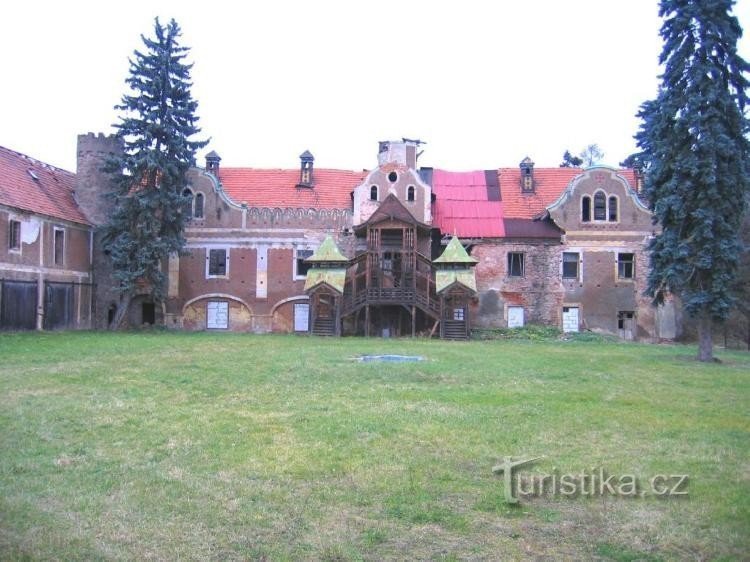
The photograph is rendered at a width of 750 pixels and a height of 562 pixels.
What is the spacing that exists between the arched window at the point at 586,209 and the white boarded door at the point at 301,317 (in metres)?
16.5

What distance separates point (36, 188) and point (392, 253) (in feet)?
61.0

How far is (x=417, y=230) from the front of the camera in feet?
119

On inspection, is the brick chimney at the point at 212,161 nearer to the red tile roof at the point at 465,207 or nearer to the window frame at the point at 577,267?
the red tile roof at the point at 465,207

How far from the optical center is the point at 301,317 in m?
37.1

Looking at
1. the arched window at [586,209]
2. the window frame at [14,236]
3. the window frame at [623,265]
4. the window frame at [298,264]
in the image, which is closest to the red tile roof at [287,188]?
the window frame at [298,264]

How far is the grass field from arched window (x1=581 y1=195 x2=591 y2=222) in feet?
73.7

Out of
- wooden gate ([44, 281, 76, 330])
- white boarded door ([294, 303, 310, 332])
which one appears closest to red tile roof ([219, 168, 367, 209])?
white boarded door ([294, 303, 310, 332])

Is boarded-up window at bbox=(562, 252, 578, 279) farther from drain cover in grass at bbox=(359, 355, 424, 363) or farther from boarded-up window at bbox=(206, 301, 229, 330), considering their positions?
boarded-up window at bbox=(206, 301, 229, 330)

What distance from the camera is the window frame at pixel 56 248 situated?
107 ft

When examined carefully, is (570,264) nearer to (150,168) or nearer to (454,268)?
(454,268)

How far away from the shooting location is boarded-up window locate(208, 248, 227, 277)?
37281 mm

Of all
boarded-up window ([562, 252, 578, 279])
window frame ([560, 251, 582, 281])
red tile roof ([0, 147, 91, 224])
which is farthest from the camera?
boarded-up window ([562, 252, 578, 279])

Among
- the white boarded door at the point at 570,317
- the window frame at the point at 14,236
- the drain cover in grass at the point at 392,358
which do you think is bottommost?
the drain cover in grass at the point at 392,358

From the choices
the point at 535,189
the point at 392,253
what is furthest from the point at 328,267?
the point at 535,189
